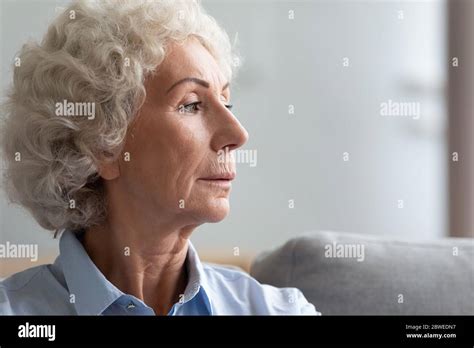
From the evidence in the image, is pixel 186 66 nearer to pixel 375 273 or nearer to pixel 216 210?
pixel 216 210

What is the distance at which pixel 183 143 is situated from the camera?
0.99 metres

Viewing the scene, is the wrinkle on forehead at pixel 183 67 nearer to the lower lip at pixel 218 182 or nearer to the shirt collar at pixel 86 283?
the lower lip at pixel 218 182

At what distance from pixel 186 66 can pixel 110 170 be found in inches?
8.3

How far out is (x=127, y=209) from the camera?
1.05 meters

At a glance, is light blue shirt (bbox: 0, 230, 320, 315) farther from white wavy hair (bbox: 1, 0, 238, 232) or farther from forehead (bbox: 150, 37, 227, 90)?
forehead (bbox: 150, 37, 227, 90)

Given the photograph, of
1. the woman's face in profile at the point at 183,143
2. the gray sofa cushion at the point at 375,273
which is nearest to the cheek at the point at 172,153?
the woman's face in profile at the point at 183,143

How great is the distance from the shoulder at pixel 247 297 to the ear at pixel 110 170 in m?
0.25

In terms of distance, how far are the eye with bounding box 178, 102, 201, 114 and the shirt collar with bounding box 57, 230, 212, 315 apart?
27 cm

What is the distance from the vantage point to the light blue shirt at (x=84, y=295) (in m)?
1.00

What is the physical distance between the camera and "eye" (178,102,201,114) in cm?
101

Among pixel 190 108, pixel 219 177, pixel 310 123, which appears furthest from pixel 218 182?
pixel 310 123

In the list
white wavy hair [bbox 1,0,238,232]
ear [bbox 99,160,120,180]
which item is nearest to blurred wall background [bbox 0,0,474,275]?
white wavy hair [bbox 1,0,238,232]
